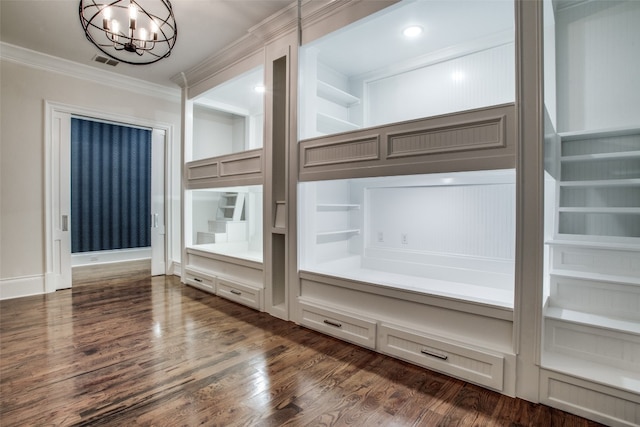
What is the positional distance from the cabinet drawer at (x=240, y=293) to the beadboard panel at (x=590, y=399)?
2.56 meters

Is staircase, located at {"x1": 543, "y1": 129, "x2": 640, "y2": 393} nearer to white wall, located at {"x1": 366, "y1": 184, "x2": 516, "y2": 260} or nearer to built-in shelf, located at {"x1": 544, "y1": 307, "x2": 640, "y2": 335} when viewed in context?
built-in shelf, located at {"x1": 544, "y1": 307, "x2": 640, "y2": 335}

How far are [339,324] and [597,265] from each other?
1965 millimetres

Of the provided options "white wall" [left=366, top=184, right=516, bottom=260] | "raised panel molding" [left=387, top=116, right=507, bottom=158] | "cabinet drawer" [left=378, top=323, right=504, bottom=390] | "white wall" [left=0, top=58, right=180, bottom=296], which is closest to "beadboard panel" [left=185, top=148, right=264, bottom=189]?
"white wall" [left=366, top=184, right=516, bottom=260]

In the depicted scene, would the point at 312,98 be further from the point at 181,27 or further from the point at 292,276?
the point at 292,276

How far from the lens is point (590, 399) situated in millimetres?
1709

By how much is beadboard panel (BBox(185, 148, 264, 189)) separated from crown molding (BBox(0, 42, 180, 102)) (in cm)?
148

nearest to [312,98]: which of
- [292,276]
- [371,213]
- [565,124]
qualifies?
[371,213]

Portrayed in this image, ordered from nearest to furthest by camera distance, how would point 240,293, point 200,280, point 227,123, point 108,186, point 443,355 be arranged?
point 443,355
point 240,293
point 200,280
point 227,123
point 108,186

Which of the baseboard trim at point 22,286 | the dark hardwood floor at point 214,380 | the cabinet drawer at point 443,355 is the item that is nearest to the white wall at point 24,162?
the baseboard trim at point 22,286

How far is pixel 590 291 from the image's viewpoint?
212 centimetres

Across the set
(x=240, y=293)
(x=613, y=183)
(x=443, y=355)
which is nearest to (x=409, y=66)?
(x=613, y=183)

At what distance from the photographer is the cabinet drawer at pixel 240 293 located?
3.48m

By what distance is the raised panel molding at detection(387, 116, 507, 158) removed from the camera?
203 centimetres

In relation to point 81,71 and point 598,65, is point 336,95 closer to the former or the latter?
point 598,65
